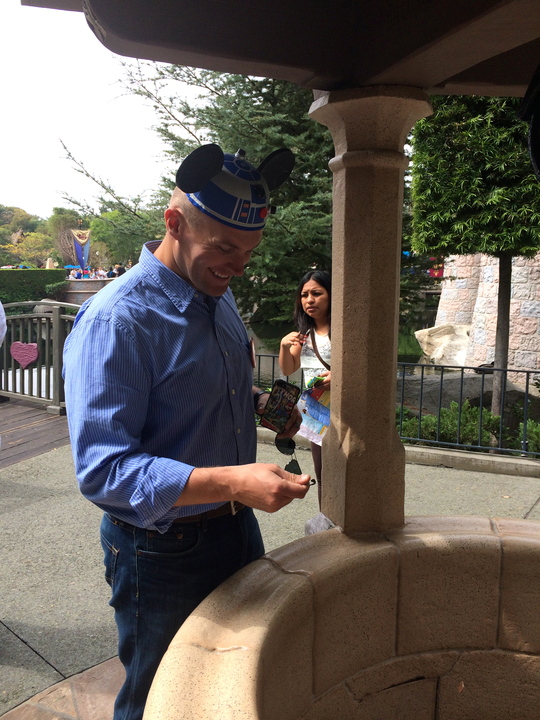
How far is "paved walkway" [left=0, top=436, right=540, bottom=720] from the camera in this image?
3.12 metres

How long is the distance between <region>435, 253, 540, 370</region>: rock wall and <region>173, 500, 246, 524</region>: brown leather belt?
9231mm

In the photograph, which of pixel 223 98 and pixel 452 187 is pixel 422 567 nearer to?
pixel 452 187

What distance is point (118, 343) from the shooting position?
168cm

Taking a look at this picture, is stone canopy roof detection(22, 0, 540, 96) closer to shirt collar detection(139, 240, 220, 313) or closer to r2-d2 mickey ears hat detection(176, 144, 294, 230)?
r2-d2 mickey ears hat detection(176, 144, 294, 230)

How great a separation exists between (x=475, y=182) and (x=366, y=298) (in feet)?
A: 17.6

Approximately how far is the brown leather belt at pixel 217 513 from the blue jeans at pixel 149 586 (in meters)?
0.01

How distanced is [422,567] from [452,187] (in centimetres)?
591

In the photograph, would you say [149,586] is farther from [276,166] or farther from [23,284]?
[23,284]

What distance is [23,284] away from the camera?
3259 cm

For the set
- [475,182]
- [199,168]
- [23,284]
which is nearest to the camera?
[199,168]

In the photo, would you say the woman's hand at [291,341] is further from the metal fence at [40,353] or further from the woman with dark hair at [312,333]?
the metal fence at [40,353]

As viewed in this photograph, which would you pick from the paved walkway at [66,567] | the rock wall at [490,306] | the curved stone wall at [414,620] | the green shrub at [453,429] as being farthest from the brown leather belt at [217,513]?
the rock wall at [490,306]

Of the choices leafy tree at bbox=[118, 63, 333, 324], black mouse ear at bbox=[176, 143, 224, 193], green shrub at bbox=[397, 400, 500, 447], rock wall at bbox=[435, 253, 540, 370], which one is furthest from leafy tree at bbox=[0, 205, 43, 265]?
black mouse ear at bbox=[176, 143, 224, 193]

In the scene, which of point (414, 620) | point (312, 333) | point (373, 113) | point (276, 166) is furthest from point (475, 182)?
point (414, 620)
